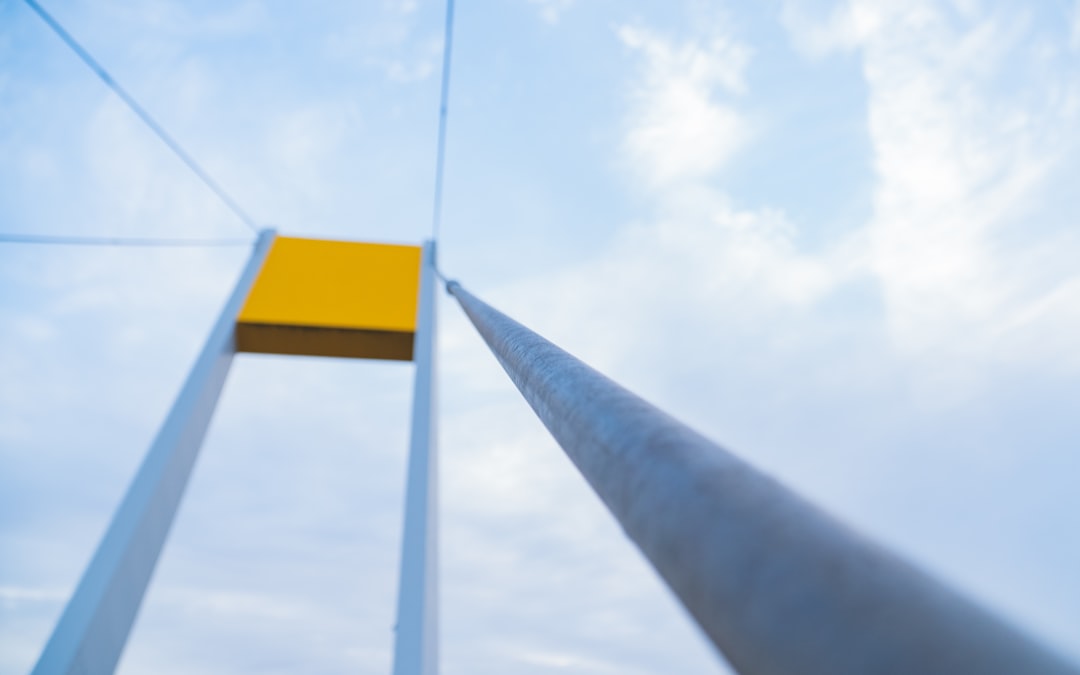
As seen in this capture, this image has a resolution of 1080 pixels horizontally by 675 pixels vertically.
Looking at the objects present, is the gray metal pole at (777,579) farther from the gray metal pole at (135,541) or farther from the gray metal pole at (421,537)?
the gray metal pole at (135,541)

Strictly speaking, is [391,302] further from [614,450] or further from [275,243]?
[614,450]

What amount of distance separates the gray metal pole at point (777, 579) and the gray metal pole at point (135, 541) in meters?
5.15

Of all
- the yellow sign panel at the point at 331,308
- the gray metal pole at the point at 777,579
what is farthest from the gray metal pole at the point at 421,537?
the gray metal pole at the point at 777,579

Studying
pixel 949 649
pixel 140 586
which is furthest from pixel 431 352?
pixel 949 649

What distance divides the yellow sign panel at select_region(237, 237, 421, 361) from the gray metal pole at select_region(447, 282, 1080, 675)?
7.25 m

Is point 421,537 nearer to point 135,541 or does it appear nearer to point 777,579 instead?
point 135,541

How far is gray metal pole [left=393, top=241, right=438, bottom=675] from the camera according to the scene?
5.19 m

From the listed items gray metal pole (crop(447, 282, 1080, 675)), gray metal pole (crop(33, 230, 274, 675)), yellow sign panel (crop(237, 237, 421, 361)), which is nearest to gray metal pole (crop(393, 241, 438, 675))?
yellow sign panel (crop(237, 237, 421, 361))

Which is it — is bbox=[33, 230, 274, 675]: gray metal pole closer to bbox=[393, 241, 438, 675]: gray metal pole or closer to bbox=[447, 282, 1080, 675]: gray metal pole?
bbox=[393, 241, 438, 675]: gray metal pole

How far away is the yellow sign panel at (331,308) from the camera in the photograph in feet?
25.0

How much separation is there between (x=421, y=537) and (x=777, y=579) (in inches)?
220

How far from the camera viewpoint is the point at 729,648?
17.0 inches

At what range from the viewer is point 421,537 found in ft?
18.9

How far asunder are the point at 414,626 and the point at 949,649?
17.3 ft
